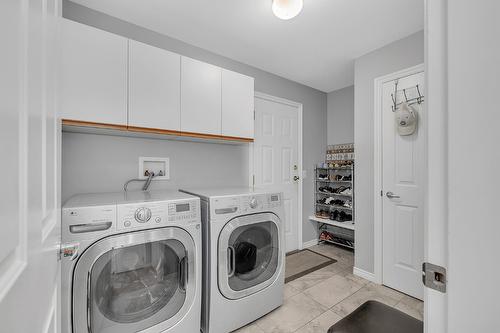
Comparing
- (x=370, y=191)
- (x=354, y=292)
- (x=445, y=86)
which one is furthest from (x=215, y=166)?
(x=445, y=86)

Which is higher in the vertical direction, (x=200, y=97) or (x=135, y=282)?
(x=200, y=97)

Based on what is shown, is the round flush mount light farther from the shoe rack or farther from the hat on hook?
the shoe rack

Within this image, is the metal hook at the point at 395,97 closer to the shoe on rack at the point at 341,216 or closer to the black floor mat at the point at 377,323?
the shoe on rack at the point at 341,216

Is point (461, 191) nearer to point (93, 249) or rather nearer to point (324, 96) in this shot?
point (93, 249)

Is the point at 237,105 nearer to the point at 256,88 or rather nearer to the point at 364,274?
the point at 256,88

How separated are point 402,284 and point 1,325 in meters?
2.82

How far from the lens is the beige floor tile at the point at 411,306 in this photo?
1.86m

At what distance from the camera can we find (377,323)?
3.45 ft

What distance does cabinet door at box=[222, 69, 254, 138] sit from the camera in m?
2.08

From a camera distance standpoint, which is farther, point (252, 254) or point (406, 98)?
point (406, 98)

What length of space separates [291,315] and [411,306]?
112 centimetres

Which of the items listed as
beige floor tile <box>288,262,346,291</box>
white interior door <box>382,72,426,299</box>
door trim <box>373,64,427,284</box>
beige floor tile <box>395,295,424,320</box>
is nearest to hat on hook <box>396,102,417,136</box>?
white interior door <box>382,72,426,299</box>

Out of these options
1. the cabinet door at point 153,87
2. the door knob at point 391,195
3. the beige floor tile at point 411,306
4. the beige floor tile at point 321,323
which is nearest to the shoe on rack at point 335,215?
the door knob at point 391,195

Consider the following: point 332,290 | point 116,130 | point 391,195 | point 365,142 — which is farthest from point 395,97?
point 116,130
